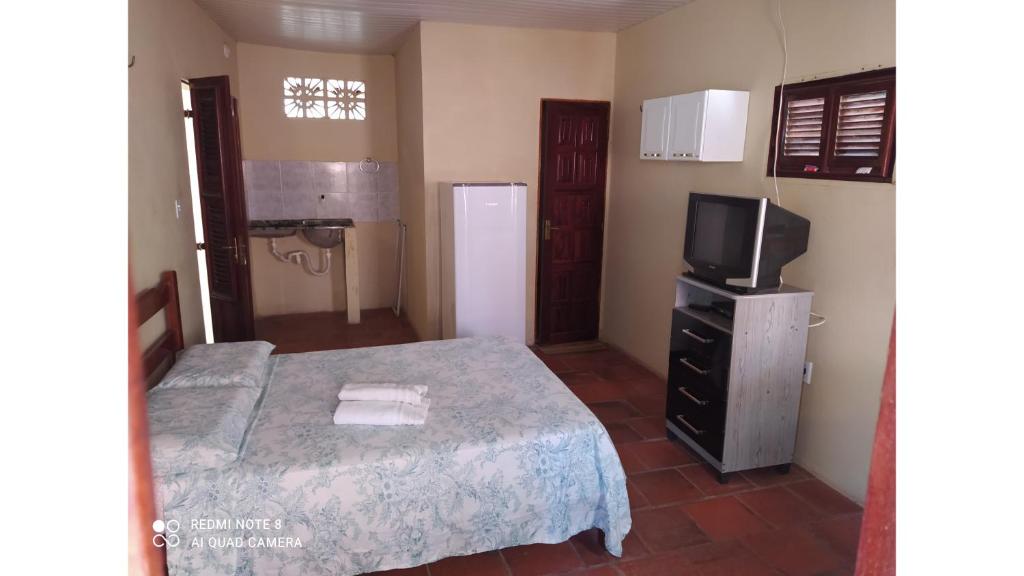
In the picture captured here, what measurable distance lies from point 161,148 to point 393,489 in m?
2.14

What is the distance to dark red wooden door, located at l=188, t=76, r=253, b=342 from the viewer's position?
3.52 m

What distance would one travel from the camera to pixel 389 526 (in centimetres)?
224

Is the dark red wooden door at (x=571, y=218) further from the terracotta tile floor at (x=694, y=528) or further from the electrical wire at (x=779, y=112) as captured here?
the electrical wire at (x=779, y=112)

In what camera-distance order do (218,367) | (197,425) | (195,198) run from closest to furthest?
1. (197,425)
2. (218,367)
3. (195,198)

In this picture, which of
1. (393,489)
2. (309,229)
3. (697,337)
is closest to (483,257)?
(697,337)

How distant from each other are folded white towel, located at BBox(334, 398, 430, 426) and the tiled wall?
3.90 m

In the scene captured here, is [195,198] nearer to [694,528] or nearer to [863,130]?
[694,528]

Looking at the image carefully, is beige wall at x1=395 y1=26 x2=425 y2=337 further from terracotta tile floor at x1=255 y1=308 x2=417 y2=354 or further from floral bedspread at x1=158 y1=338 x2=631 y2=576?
floral bedspread at x1=158 y1=338 x2=631 y2=576

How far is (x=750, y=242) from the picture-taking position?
118 inches

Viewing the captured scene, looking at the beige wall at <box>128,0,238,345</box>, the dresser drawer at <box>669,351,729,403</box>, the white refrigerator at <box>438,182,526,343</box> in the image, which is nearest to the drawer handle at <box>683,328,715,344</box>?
the dresser drawer at <box>669,351,729,403</box>

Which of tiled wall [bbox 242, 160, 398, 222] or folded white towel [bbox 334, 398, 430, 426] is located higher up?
tiled wall [bbox 242, 160, 398, 222]

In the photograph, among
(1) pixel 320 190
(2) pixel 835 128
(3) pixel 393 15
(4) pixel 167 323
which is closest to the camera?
(2) pixel 835 128

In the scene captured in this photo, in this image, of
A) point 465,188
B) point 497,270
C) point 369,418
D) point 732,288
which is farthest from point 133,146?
point 732,288
